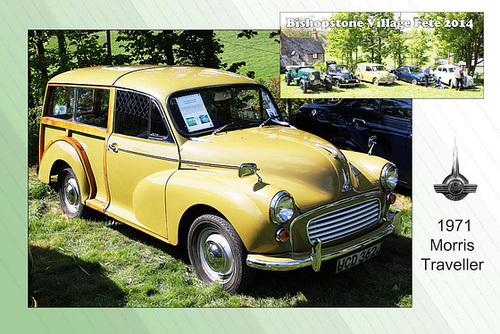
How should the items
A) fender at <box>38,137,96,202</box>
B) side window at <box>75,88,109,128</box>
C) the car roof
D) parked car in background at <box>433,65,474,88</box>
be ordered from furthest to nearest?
fender at <box>38,137,96,202</box>, side window at <box>75,88,109,128</box>, parked car in background at <box>433,65,474,88</box>, the car roof

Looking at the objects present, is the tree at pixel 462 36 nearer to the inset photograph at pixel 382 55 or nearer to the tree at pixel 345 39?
the inset photograph at pixel 382 55

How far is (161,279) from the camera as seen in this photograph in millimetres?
4391

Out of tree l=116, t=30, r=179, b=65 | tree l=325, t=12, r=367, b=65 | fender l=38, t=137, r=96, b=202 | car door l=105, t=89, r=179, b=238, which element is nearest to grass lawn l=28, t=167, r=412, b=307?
car door l=105, t=89, r=179, b=238

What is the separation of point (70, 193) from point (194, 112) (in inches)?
91.6

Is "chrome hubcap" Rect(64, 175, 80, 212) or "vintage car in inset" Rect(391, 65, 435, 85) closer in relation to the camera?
"vintage car in inset" Rect(391, 65, 435, 85)

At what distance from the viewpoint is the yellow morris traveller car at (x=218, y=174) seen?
12.1 feet

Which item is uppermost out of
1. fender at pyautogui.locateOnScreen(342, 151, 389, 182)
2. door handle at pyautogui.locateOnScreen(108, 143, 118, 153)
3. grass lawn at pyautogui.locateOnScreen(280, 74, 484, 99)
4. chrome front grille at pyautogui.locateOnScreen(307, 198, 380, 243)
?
grass lawn at pyautogui.locateOnScreen(280, 74, 484, 99)

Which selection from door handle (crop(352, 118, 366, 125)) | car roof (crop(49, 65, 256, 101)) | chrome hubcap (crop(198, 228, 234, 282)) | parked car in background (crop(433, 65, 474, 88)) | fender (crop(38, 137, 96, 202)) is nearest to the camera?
chrome hubcap (crop(198, 228, 234, 282))

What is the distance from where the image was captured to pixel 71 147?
5578 millimetres

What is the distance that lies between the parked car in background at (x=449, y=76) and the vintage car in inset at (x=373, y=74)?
592mm

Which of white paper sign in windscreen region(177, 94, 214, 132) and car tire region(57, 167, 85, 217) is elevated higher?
white paper sign in windscreen region(177, 94, 214, 132)

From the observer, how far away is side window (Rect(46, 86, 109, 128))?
A: 537cm

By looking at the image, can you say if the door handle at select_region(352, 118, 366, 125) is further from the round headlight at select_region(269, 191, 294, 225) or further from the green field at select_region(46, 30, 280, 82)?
the round headlight at select_region(269, 191, 294, 225)

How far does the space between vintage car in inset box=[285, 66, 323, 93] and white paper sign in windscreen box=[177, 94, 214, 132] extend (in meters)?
1.64
